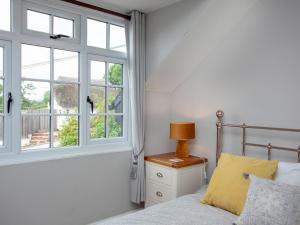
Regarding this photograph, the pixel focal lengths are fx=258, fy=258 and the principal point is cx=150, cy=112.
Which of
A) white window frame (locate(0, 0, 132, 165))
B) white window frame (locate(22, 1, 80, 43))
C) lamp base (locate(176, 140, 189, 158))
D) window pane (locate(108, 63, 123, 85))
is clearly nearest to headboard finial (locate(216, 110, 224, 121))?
lamp base (locate(176, 140, 189, 158))

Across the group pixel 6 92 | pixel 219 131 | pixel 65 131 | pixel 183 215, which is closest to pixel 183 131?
pixel 219 131

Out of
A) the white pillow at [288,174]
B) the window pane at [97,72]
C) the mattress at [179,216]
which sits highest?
the window pane at [97,72]

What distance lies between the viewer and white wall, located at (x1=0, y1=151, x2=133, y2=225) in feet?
6.98

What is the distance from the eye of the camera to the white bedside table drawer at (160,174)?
253 centimetres

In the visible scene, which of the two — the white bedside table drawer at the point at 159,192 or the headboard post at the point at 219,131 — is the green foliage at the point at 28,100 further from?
the headboard post at the point at 219,131

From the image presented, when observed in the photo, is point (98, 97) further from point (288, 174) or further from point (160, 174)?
point (288, 174)

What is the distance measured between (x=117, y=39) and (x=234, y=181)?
6.35 ft

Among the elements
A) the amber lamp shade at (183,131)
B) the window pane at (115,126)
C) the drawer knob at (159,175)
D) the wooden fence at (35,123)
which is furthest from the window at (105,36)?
the drawer knob at (159,175)

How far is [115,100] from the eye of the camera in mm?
2898

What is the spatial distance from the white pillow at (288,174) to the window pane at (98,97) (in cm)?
178

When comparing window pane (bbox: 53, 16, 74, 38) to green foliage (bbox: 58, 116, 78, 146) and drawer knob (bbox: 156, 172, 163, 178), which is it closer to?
green foliage (bbox: 58, 116, 78, 146)

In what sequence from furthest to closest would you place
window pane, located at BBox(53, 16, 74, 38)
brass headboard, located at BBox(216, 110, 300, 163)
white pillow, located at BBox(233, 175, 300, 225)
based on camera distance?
window pane, located at BBox(53, 16, 74, 38), brass headboard, located at BBox(216, 110, 300, 163), white pillow, located at BBox(233, 175, 300, 225)

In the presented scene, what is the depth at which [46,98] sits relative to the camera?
7.88 ft

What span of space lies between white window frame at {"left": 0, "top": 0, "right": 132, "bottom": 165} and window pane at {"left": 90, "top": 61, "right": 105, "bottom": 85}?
80mm
